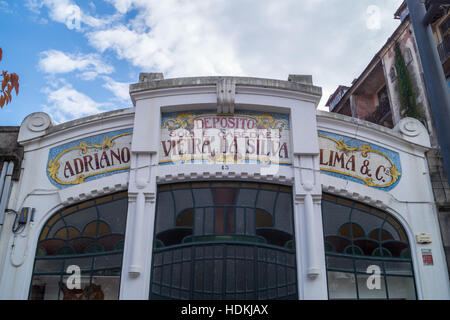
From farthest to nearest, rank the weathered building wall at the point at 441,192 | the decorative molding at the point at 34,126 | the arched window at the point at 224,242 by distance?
the decorative molding at the point at 34,126, the weathered building wall at the point at 441,192, the arched window at the point at 224,242

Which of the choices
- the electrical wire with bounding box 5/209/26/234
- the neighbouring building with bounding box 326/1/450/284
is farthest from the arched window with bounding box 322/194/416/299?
the electrical wire with bounding box 5/209/26/234

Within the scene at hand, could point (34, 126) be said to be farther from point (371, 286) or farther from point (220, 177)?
point (371, 286)

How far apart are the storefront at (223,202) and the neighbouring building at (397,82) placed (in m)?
6.03

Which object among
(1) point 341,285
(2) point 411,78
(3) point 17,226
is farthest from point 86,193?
(2) point 411,78

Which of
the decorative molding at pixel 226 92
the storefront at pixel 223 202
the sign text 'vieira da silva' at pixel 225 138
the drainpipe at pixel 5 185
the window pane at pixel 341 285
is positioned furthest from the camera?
the decorative molding at pixel 226 92

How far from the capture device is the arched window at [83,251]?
436 inches

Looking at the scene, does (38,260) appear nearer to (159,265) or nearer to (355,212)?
(159,265)

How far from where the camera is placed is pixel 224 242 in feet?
36.1

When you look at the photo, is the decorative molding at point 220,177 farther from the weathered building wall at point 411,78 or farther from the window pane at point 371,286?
the weathered building wall at point 411,78

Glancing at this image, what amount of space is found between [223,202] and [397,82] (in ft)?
47.8

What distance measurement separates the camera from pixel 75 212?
11914 mm

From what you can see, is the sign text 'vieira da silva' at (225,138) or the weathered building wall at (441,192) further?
the sign text 'vieira da silva' at (225,138)

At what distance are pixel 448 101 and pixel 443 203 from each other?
595cm

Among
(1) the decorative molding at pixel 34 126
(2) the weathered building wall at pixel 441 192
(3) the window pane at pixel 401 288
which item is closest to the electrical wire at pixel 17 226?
(1) the decorative molding at pixel 34 126
